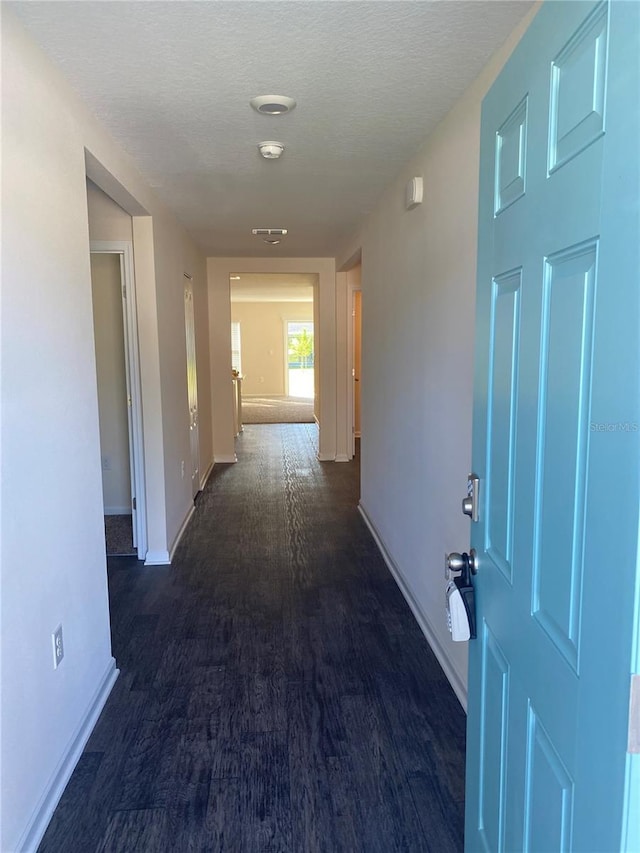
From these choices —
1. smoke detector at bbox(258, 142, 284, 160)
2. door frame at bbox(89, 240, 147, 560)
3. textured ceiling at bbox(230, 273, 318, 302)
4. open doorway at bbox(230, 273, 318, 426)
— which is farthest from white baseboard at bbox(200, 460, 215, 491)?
open doorway at bbox(230, 273, 318, 426)

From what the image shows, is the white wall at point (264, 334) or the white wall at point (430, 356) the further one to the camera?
the white wall at point (264, 334)

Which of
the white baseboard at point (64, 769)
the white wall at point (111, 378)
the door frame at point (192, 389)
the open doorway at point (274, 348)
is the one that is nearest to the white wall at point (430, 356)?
the white baseboard at point (64, 769)

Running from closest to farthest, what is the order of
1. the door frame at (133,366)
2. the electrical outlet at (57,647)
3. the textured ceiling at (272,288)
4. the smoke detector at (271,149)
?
the electrical outlet at (57,647)
the smoke detector at (271,149)
the door frame at (133,366)
the textured ceiling at (272,288)

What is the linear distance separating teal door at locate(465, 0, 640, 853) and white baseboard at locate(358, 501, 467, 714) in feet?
3.21

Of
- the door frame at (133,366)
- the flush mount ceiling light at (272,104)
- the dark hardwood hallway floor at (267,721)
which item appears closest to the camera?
the dark hardwood hallway floor at (267,721)

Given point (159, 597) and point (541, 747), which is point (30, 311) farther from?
point (159, 597)

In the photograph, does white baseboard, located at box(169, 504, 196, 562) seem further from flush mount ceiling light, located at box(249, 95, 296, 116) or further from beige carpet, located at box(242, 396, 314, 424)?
beige carpet, located at box(242, 396, 314, 424)

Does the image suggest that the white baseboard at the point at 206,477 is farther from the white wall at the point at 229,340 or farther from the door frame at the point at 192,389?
the white wall at the point at 229,340

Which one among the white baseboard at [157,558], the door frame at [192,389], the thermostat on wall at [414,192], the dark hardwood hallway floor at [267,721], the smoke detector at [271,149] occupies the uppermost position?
the smoke detector at [271,149]

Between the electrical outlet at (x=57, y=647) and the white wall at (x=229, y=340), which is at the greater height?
the white wall at (x=229, y=340)

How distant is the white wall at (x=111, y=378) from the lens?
15.4ft

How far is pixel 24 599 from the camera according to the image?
1.67 meters

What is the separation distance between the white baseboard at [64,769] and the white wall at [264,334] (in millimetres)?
12200

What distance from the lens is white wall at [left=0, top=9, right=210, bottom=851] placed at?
160 cm
